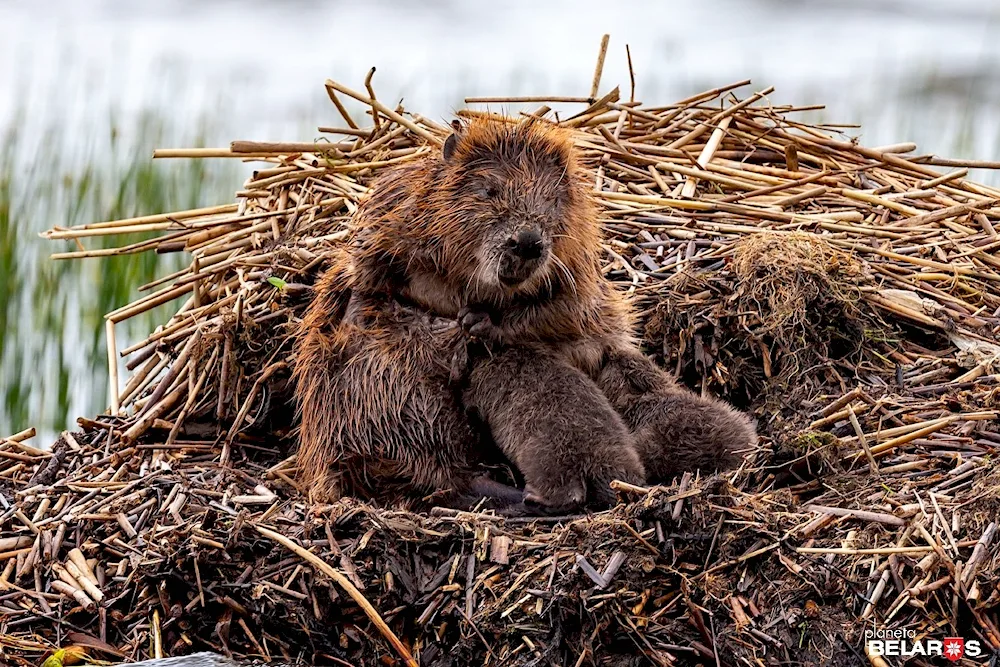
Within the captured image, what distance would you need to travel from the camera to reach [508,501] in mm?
3881

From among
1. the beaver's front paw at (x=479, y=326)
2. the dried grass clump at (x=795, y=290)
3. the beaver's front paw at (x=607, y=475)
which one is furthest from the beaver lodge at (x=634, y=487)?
the beaver's front paw at (x=479, y=326)

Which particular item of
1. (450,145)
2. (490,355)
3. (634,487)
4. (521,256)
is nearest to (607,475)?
(634,487)

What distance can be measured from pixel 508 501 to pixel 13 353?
3473 mm

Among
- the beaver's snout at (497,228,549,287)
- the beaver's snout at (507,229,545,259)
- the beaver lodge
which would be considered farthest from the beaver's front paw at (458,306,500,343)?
the beaver lodge

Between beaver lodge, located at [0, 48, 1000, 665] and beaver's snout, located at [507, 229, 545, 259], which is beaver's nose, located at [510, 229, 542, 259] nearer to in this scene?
beaver's snout, located at [507, 229, 545, 259]

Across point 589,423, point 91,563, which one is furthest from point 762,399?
point 91,563

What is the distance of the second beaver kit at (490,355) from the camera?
383 cm

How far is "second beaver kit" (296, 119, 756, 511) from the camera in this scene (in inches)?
151

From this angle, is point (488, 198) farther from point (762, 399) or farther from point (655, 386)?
point (762, 399)

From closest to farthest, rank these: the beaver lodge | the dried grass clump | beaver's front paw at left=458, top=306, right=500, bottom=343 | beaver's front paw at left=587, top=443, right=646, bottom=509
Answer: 1. the beaver lodge
2. beaver's front paw at left=587, top=443, right=646, bottom=509
3. beaver's front paw at left=458, top=306, right=500, bottom=343
4. the dried grass clump

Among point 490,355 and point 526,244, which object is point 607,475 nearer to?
→ point 490,355

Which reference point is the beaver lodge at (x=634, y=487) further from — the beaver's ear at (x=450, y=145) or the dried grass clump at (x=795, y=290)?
the beaver's ear at (x=450, y=145)

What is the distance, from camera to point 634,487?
337 cm

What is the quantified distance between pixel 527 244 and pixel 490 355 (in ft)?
1.53
